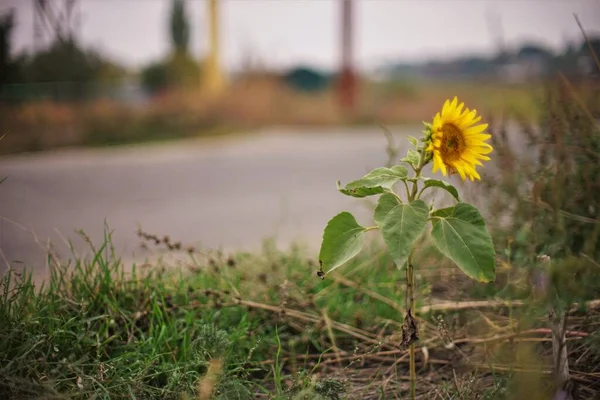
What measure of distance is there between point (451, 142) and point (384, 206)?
0.25 meters

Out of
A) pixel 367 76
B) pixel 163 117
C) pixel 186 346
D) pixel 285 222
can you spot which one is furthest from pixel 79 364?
pixel 367 76

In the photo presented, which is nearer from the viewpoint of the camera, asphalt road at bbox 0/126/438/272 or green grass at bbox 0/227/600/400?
green grass at bbox 0/227/600/400

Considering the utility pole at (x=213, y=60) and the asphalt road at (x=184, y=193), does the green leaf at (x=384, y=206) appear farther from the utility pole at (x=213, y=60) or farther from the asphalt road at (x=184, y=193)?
the utility pole at (x=213, y=60)

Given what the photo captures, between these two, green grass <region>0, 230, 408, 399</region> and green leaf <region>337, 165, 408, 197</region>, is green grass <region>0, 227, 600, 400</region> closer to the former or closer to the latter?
green grass <region>0, 230, 408, 399</region>

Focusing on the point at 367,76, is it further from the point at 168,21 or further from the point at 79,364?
the point at 79,364

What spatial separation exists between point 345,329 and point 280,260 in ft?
2.61

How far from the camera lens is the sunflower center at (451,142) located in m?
1.72

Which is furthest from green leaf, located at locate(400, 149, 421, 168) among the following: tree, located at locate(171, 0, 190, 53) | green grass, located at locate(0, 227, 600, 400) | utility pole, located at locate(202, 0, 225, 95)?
tree, located at locate(171, 0, 190, 53)

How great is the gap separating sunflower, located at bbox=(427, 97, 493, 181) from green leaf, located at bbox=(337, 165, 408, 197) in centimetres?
11

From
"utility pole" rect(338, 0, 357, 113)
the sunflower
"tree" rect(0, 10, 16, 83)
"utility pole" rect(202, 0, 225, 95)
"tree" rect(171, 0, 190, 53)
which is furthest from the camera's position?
"tree" rect(171, 0, 190, 53)

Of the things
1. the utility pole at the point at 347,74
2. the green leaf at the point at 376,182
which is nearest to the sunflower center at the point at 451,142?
the green leaf at the point at 376,182

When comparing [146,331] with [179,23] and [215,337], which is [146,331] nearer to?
[215,337]

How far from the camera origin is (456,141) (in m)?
1.73

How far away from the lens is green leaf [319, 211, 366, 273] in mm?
1716
